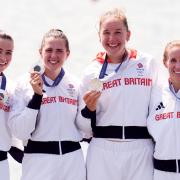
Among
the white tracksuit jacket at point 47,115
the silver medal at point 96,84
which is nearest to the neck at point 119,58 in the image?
the silver medal at point 96,84

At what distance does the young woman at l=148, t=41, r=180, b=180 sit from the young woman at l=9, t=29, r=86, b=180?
72 cm

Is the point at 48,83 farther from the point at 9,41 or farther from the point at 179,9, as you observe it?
the point at 179,9

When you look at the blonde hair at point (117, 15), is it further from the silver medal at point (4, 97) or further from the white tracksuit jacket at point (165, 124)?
the silver medal at point (4, 97)

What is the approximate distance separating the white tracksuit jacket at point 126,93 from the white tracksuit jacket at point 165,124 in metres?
0.12

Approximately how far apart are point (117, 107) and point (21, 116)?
872 millimetres

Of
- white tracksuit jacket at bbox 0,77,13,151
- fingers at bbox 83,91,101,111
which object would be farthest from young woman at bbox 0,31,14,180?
fingers at bbox 83,91,101,111

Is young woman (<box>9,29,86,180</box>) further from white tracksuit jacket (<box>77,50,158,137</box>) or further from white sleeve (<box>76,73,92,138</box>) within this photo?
white tracksuit jacket (<box>77,50,158,137</box>)

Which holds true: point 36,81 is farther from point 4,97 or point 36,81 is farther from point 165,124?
point 165,124

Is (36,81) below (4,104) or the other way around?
the other way around

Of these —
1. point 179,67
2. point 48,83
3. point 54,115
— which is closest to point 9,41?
point 48,83

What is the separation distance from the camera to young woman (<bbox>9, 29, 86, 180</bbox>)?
4.00 meters

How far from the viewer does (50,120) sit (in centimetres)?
411

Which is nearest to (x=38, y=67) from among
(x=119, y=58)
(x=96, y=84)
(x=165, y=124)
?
(x=96, y=84)

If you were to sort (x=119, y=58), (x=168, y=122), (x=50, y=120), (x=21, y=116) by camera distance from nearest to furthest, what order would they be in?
1. (x=168, y=122)
2. (x=21, y=116)
3. (x=50, y=120)
4. (x=119, y=58)
